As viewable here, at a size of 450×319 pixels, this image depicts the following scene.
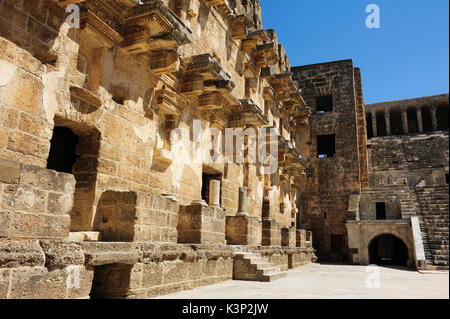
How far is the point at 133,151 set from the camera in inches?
254

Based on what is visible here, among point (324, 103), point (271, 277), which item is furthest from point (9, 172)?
point (324, 103)

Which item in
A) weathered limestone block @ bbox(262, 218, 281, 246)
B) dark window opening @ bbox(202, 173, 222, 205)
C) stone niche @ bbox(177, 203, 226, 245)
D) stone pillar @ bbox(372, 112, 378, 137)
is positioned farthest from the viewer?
stone pillar @ bbox(372, 112, 378, 137)

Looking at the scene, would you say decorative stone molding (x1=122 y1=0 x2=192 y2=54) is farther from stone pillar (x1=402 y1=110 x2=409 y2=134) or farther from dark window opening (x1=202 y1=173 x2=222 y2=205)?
stone pillar (x1=402 y1=110 x2=409 y2=134)

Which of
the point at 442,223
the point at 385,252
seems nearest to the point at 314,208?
the point at 442,223

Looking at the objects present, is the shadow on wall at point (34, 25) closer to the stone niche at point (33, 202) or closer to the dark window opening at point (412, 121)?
the stone niche at point (33, 202)

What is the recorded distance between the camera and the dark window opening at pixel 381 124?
36647 millimetres

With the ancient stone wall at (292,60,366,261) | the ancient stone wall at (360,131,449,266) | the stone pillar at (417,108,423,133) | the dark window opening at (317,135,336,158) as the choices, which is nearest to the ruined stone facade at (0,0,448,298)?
the ancient stone wall at (360,131,449,266)

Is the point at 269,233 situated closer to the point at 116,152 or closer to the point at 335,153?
the point at 116,152

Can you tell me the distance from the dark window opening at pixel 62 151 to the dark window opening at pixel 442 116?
117 ft

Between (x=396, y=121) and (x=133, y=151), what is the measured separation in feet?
118

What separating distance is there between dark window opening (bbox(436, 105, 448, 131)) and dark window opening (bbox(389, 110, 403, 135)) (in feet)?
10.3

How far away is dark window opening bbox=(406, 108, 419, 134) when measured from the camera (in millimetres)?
36000

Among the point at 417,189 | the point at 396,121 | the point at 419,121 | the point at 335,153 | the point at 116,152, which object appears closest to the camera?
the point at 116,152
